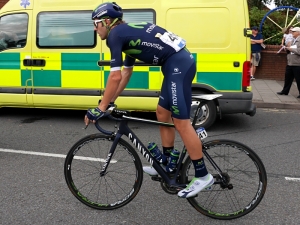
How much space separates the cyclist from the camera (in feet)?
11.0

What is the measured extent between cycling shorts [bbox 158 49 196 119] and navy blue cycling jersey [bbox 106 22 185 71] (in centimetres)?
6

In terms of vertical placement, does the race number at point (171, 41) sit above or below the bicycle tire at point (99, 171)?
above

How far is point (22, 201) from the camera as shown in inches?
157

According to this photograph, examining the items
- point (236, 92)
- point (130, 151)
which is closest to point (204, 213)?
point (130, 151)

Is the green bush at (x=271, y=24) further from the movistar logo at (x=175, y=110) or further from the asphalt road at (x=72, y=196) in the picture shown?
the movistar logo at (x=175, y=110)

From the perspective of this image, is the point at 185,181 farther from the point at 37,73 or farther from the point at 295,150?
the point at 37,73

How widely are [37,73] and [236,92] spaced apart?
127 inches

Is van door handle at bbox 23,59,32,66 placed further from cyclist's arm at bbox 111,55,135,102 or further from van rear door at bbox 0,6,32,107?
cyclist's arm at bbox 111,55,135,102

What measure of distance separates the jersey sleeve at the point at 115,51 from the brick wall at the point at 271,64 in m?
10.9

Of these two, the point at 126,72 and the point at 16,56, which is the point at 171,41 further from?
the point at 16,56

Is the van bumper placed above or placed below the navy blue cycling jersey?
below

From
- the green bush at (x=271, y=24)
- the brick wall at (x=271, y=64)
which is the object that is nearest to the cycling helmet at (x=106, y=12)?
the brick wall at (x=271, y=64)

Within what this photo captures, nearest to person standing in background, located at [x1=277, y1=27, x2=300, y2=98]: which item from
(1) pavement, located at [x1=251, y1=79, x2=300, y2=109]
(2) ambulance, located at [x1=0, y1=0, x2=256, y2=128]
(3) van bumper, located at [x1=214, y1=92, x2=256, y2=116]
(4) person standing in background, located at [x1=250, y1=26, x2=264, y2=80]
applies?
(1) pavement, located at [x1=251, y1=79, x2=300, y2=109]

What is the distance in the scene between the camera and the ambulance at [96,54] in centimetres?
666
